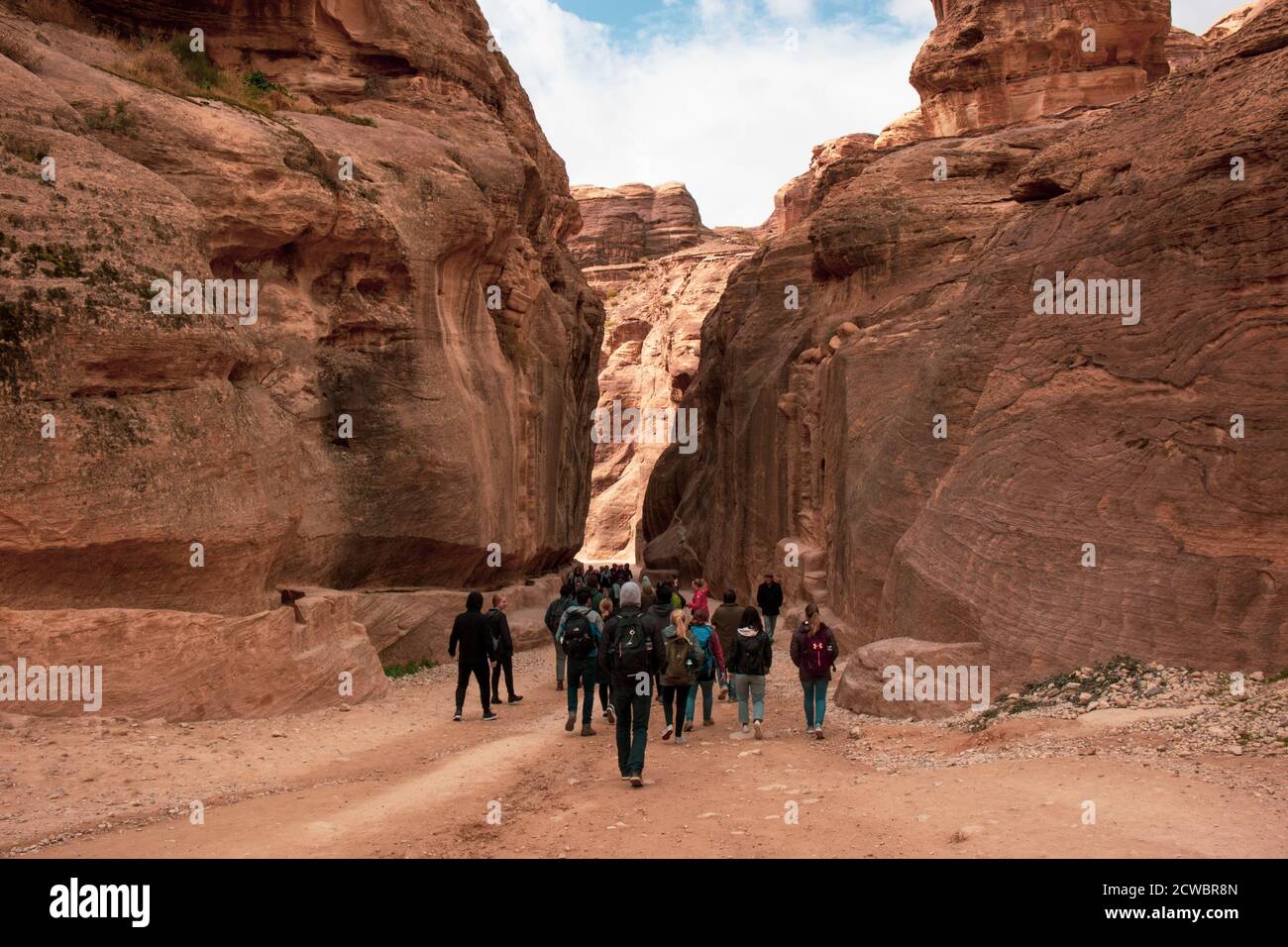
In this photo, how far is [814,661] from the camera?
34.4ft

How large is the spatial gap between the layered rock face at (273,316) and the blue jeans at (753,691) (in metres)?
4.65

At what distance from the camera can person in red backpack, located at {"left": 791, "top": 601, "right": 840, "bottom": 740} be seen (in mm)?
10500

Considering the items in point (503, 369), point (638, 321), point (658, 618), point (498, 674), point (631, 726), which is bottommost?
point (498, 674)

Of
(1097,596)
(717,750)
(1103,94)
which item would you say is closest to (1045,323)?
(1097,596)

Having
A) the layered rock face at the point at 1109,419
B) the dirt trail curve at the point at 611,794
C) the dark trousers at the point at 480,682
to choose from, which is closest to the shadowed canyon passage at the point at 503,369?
the layered rock face at the point at 1109,419

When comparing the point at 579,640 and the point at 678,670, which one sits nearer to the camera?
Answer: the point at 678,670

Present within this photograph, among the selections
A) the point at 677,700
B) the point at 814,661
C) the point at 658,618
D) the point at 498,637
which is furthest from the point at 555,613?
the point at 814,661

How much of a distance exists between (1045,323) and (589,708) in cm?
632

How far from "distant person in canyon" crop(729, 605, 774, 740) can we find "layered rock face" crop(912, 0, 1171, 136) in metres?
17.4

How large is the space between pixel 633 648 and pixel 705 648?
2.64 meters

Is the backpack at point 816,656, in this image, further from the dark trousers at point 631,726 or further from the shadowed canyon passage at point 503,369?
the dark trousers at point 631,726

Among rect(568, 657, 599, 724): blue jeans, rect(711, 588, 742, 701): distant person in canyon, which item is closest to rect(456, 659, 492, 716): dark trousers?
rect(568, 657, 599, 724): blue jeans

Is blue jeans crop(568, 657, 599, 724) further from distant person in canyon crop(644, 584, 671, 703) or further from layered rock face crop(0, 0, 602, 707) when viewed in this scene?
layered rock face crop(0, 0, 602, 707)

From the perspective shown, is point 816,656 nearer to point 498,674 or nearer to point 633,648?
point 633,648
